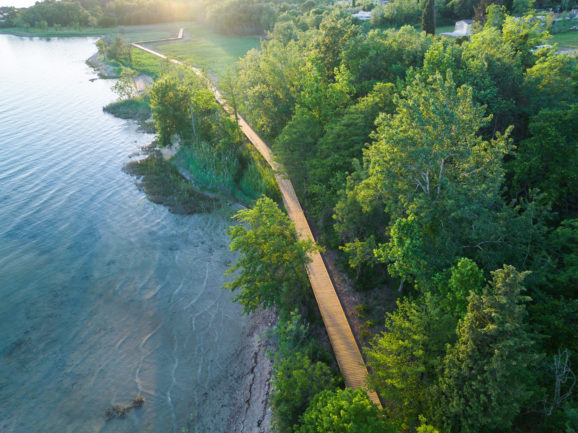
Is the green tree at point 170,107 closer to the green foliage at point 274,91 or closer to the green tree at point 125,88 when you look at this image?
the green foliage at point 274,91

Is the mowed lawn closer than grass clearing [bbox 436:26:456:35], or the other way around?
→ grass clearing [bbox 436:26:456:35]

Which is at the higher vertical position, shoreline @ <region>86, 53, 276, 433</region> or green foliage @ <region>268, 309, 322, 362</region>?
green foliage @ <region>268, 309, 322, 362</region>

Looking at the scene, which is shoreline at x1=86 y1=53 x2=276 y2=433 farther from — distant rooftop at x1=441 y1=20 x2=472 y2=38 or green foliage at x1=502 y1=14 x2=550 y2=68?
distant rooftop at x1=441 y1=20 x2=472 y2=38

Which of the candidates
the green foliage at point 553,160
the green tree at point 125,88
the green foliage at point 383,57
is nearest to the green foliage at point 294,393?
the green foliage at point 553,160

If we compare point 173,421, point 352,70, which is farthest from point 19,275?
point 352,70

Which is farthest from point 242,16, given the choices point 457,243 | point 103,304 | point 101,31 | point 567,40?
point 457,243

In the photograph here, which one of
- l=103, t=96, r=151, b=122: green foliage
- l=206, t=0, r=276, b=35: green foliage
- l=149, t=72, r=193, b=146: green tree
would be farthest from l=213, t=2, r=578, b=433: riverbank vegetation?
l=206, t=0, r=276, b=35: green foliage

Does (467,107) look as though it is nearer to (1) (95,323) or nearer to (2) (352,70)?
(2) (352,70)
